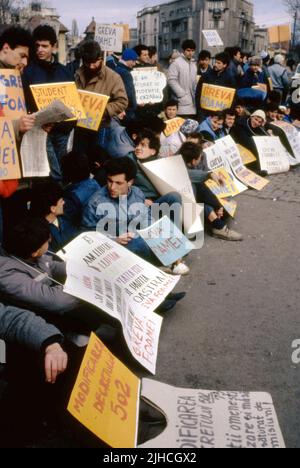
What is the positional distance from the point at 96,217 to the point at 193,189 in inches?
67.1

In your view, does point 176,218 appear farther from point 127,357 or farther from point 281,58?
point 281,58

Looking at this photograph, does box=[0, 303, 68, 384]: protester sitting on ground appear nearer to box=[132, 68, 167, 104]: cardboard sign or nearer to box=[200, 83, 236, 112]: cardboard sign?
box=[132, 68, 167, 104]: cardboard sign

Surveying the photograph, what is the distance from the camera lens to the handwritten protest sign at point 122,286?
9.23 feet

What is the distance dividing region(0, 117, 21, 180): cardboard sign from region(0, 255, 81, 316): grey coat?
0.78 m

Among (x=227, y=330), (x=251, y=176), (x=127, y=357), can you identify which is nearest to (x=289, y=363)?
(x=227, y=330)

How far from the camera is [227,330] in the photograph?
12.2 feet

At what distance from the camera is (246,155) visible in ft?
27.1

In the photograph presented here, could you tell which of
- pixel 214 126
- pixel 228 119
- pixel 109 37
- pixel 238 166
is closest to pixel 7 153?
pixel 214 126

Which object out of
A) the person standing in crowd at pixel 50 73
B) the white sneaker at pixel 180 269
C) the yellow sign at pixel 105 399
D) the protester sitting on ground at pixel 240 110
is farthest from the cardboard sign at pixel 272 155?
the yellow sign at pixel 105 399

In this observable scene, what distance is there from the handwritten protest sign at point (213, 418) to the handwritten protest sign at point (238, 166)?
4880 mm

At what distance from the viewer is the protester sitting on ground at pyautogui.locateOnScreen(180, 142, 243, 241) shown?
562cm

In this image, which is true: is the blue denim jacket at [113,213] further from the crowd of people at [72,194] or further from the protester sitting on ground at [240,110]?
the protester sitting on ground at [240,110]
